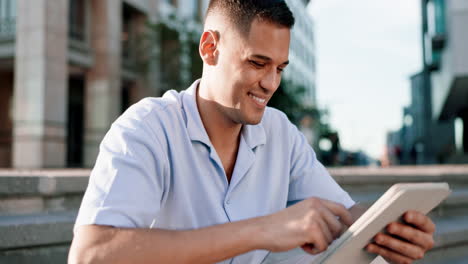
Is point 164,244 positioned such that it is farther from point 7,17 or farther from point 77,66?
point 7,17

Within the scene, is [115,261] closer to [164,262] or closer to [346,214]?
[164,262]

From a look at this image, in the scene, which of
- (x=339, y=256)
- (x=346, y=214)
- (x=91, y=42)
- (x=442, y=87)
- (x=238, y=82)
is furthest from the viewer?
(x=442, y=87)

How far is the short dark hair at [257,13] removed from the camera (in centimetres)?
159

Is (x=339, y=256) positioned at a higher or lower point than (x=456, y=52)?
lower

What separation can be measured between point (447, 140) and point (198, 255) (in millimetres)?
28549

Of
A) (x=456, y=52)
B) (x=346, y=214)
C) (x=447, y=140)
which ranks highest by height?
(x=456, y=52)

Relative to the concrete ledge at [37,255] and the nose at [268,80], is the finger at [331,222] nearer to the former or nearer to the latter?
the nose at [268,80]

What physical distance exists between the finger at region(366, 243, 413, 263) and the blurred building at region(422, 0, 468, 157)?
1354cm

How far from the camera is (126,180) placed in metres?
1.23

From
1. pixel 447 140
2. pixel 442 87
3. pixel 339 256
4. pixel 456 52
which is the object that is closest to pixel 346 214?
pixel 339 256

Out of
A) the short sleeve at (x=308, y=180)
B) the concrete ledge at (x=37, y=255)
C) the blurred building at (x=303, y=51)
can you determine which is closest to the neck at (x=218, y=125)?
the short sleeve at (x=308, y=180)

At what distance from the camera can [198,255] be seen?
1.18m

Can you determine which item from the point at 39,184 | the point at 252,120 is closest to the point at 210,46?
the point at 252,120

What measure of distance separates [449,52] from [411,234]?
19.0 meters
